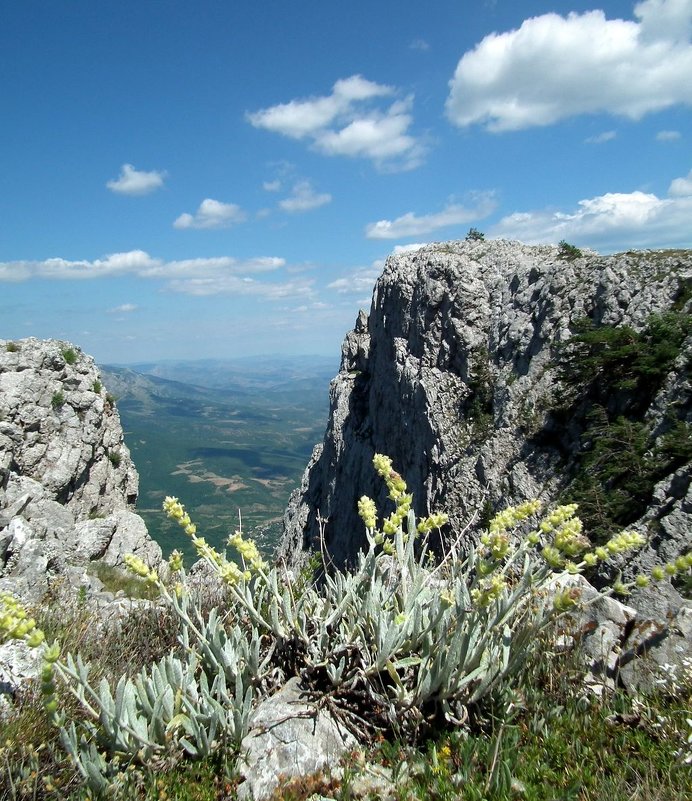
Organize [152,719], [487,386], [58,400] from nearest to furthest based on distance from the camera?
[152,719]
[58,400]
[487,386]

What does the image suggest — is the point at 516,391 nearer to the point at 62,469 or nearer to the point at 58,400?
the point at 62,469

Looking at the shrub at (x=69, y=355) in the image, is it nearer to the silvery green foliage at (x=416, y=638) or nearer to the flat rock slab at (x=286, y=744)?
the silvery green foliage at (x=416, y=638)

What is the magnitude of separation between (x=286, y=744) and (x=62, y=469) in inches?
646

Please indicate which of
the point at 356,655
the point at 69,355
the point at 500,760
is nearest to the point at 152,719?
the point at 356,655

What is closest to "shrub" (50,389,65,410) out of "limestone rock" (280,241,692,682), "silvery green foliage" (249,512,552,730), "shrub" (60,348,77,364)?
"shrub" (60,348,77,364)

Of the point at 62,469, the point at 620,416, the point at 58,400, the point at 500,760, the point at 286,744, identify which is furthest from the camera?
the point at 58,400

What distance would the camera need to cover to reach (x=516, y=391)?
24609 millimetres

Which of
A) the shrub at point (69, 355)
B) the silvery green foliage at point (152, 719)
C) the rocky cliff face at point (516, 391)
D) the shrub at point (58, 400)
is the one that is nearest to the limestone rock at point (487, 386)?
the rocky cliff face at point (516, 391)

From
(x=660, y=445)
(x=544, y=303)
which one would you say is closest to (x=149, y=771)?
(x=660, y=445)

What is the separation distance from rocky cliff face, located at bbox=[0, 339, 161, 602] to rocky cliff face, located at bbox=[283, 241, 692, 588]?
226 inches

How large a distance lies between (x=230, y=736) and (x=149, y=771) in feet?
1.75

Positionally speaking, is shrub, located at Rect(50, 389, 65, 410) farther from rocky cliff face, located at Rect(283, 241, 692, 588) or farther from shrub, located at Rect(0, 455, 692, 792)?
shrub, located at Rect(0, 455, 692, 792)

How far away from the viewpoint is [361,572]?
4.26 metres

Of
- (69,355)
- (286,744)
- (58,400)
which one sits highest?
(69,355)
